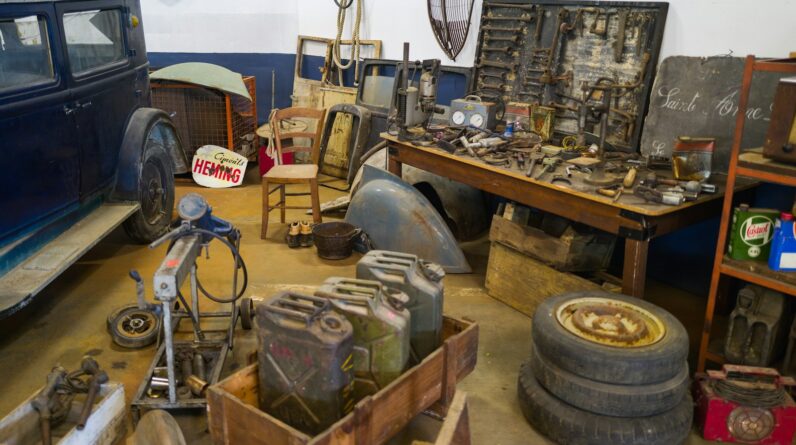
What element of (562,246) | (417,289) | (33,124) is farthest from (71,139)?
(562,246)

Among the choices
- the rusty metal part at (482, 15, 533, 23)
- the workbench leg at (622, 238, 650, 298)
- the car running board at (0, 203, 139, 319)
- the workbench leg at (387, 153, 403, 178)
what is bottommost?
the car running board at (0, 203, 139, 319)

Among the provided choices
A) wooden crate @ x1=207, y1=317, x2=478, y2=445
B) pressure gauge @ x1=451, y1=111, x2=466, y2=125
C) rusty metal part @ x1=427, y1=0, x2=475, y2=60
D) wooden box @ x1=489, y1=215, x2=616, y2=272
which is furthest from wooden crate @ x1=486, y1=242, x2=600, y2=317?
rusty metal part @ x1=427, y1=0, x2=475, y2=60

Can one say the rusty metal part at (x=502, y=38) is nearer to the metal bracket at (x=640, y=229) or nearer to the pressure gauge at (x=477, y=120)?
the pressure gauge at (x=477, y=120)

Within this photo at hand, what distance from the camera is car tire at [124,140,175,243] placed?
13.8 ft

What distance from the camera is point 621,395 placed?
2326 millimetres

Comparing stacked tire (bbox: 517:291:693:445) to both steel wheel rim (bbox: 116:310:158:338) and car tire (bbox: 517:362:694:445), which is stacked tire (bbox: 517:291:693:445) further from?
steel wheel rim (bbox: 116:310:158:338)

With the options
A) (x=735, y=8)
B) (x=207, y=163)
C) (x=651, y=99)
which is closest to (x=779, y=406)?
(x=651, y=99)

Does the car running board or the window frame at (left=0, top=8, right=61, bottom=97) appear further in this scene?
the window frame at (left=0, top=8, right=61, bottom=97)

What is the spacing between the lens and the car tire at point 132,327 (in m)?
3.11

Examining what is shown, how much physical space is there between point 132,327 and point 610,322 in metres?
2.29

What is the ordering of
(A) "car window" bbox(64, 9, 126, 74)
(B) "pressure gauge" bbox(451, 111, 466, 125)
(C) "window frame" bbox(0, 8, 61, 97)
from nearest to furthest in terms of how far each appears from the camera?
(C) "window frame" bbox(0, 8, 61, 97), (A) "car window" bbox(64, 9, 126, 74), (B) "pressure gauge" bbox(451, 111, 466, 125)

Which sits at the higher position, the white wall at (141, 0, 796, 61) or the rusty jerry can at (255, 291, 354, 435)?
the white wall at (141, 0, 796, 61)

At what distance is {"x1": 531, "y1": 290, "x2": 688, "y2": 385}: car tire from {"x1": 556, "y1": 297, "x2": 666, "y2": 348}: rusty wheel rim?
0.11 ft

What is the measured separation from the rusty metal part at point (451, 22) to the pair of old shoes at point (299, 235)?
184 cm
